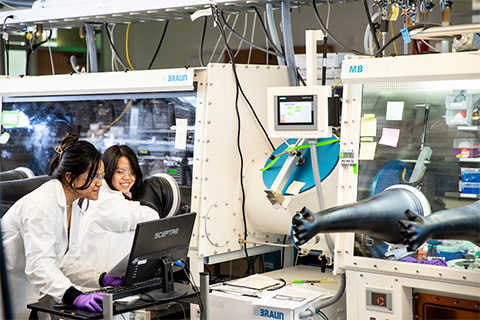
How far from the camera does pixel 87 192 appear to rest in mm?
3043

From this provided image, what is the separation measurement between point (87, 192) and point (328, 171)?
4.50 ft

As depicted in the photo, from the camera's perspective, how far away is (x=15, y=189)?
4.00 m

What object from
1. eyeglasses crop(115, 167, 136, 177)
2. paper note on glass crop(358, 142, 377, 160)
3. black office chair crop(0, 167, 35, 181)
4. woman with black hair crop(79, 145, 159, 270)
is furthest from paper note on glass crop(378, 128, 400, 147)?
black office chair crop(0, 167, 35, 181)

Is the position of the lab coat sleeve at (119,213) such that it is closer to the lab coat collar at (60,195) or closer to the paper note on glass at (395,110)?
the lab coat collar at (60,195)

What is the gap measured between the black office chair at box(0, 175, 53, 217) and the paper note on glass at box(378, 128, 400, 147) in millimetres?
2399

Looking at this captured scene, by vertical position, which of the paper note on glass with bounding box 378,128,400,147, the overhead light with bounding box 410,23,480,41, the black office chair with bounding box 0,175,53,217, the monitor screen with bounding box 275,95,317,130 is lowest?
the black office chair with bounding box 0,175,53,217

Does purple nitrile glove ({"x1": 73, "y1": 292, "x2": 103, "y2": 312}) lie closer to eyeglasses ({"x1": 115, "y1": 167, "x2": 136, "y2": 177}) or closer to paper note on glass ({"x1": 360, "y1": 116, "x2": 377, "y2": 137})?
eyeglasses ({"x1": 115, "y1": 167, "x2": 136, "y2": 177})

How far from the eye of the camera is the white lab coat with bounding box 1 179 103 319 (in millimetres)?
2678

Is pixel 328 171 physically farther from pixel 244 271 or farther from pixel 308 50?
pixel 244 271

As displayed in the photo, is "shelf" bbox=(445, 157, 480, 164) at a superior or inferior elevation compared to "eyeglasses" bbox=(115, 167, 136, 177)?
superior

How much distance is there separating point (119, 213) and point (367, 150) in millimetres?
1548

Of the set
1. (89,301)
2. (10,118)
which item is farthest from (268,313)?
(10,118)

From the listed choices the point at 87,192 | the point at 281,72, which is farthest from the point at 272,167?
the point at 87,192

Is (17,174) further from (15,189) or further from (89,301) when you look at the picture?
(89,301)
